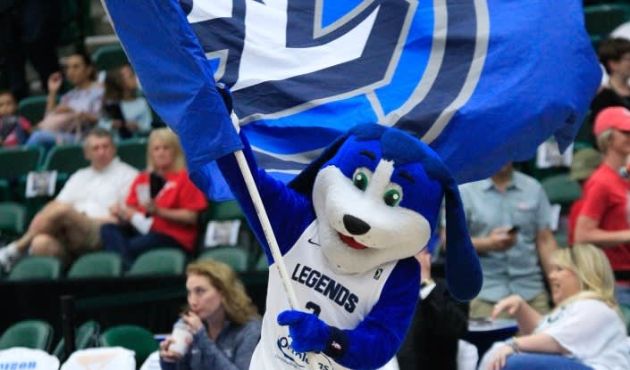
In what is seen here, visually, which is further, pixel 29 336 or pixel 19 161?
pixel 19 161

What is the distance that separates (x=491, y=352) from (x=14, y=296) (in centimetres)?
330

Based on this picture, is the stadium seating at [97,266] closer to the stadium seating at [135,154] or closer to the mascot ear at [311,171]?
the stadium seating at [135,154]

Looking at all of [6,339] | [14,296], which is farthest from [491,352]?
[14,296]

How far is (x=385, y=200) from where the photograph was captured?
4887mm

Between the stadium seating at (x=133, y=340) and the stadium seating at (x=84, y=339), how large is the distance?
10 cm

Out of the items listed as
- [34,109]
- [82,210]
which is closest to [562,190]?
[82,210]

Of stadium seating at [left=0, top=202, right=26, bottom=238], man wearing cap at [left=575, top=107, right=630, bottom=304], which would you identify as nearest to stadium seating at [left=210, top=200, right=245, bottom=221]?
stadium seating at [left=0, top=202, right=26, bottom=238]

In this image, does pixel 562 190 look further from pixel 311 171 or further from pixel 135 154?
pixel 311 171

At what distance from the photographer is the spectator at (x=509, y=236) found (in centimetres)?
771

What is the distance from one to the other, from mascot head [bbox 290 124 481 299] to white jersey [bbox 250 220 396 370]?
0.06 meters

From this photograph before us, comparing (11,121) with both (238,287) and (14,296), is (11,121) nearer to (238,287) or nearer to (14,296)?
(14,296)

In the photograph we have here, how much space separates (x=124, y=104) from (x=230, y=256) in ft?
10.4

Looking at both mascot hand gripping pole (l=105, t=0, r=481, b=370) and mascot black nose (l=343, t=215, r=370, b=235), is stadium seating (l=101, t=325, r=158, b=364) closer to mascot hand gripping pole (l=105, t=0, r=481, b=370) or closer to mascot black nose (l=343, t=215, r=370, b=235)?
mascot hand gripping pole (l=105, t=0, r=481, b=370)

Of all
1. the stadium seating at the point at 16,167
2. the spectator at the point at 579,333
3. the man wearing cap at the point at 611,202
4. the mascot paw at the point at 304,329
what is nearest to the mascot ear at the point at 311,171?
the mascot paw at the point at 304,329
